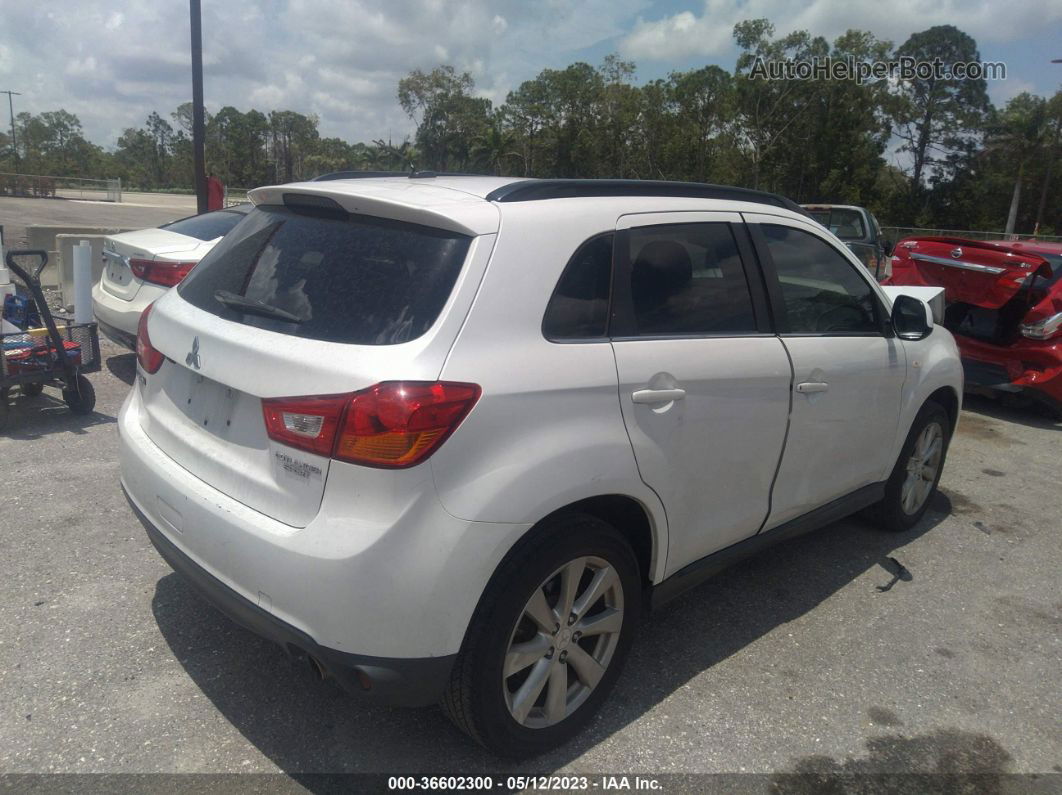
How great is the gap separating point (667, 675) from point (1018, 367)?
5.80 meters

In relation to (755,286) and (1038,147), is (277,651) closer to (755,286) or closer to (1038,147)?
(755,286)

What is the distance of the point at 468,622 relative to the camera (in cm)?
226

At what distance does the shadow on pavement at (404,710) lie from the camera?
2.62 m

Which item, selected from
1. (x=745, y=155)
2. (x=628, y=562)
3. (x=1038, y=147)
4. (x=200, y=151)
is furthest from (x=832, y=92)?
(x=628, y=562)

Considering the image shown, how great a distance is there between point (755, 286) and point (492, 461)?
1.60 m

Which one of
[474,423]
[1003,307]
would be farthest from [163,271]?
[1003,307]

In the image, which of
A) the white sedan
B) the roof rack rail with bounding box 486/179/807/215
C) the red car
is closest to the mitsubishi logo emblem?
the roof rack rail with bounding box 486/179/807/215

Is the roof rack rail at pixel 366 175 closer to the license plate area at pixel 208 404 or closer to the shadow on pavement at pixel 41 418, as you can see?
the license plate area at pixel 208 404

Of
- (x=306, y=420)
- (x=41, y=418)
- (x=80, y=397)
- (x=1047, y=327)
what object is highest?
(x=306, y=420)

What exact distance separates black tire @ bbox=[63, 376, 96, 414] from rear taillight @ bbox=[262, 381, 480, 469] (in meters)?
4.46

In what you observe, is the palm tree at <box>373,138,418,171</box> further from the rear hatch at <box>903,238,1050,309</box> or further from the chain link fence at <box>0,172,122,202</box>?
the rear hatch at <box>903,238,1050,309</box>

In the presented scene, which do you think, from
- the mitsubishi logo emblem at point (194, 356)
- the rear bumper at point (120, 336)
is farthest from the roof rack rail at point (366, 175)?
the rear bumper at point (120, 336)

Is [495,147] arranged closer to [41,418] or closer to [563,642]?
[41,418]

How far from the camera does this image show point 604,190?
9.39 feet
